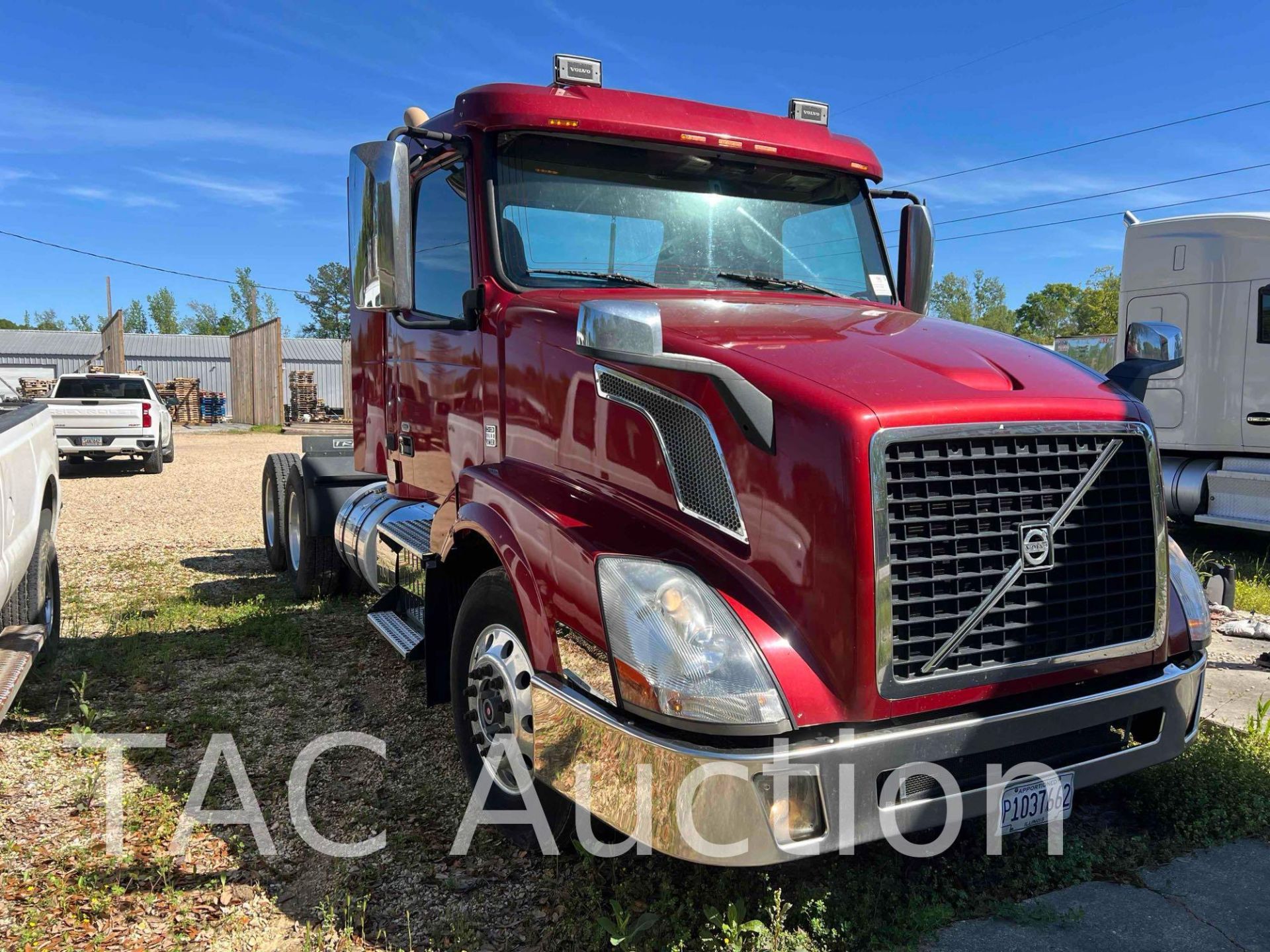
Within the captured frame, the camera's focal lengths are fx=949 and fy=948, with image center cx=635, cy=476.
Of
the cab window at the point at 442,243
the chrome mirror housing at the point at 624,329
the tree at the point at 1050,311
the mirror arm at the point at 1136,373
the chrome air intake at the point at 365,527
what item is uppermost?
the tree at the point at 1050,311

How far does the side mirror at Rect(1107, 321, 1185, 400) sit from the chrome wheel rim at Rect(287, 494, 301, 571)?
18.4ft

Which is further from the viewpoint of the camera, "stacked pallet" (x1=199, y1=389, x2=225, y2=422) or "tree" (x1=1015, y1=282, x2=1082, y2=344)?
"tree" (x1=1015, y1=282, x2=1082, y2=344)

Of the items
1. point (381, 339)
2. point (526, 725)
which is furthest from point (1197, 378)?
point (526, 725)

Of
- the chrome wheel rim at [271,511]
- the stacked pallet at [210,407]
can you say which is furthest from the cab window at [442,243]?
the stacked pallet at [210,407]

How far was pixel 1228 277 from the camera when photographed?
29.9 ft

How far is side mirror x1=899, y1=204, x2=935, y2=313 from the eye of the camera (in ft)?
14.9

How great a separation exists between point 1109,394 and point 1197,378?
7.69 meters

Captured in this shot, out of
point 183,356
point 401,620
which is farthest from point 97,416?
point 183,356

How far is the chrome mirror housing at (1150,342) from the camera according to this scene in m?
3.59

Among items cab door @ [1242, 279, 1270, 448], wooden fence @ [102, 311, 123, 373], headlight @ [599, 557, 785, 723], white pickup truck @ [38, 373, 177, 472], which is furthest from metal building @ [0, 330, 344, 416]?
headlight @ [599, 557, 785, 723]

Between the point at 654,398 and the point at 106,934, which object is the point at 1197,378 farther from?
the point at 106,934

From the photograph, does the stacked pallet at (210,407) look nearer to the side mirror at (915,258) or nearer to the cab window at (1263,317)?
the cab window at (1263,317)

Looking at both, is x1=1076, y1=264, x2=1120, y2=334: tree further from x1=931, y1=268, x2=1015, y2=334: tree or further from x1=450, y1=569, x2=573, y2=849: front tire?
x1=450, y1=569, x2=573, y2=849: front tire

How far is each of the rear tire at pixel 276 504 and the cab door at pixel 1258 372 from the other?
8665mm
